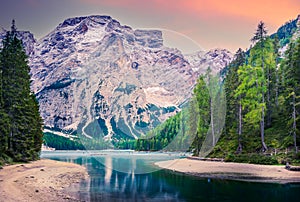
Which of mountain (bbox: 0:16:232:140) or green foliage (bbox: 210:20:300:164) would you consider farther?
green foliage (bbox: 210:20:300:164)

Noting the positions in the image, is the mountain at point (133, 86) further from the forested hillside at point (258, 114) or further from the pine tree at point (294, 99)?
the pine tree at point (294, 99)

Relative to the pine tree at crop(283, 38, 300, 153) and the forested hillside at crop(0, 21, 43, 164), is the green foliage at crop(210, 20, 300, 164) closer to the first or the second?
the pine tree at crop(283, 38, 300, 153)

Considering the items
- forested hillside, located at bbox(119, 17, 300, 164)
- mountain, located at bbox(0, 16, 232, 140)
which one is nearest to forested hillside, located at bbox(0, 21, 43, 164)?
forested hillside, located at bbox(119, 17, 300, 164)

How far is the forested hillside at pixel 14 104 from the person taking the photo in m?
34.3

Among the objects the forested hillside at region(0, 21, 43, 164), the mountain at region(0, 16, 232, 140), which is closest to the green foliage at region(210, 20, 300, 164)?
the mountain at region(0, 16, 232, 140)

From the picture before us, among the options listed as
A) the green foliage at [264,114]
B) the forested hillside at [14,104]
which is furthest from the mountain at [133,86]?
the forested hillside at [14,104]

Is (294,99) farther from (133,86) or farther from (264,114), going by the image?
(133,86)

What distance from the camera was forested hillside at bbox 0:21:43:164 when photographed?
34281 mm

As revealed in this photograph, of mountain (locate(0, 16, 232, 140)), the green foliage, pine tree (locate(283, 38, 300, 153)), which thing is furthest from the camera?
the green foliage

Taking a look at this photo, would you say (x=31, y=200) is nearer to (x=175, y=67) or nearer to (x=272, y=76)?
(x=175, y=67)

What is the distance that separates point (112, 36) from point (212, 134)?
23621 millimetres

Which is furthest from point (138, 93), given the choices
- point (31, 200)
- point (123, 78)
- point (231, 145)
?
point (231, 145)

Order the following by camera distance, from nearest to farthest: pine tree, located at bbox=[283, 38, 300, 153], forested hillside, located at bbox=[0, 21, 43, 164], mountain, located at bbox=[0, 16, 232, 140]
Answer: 1. mountain, located at bbox=[0, 16, 232, 140]
2. pine tree, located at bbox=[283, 38, 300, 153]
3. forested hillside, located at bbox=[0, 21, 43, 164]

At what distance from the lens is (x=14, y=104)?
35469mm
